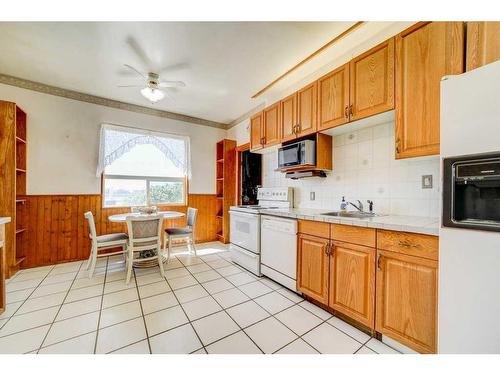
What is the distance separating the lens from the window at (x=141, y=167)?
3.44 m

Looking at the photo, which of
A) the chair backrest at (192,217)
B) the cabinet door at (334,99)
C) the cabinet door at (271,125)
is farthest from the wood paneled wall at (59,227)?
the cabinet door at (334,99)

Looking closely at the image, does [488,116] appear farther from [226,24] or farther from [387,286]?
[226,24]

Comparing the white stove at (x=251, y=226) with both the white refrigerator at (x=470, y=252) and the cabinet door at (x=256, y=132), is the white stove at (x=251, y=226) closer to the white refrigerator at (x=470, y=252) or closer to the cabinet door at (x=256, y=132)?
the cabinet door at (x=256, y=132)

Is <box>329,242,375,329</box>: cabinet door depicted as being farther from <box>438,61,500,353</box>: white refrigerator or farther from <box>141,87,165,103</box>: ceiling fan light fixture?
<box>141,87,165,103</box>: ceiling fan light fixture

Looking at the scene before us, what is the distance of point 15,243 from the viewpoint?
2.64m

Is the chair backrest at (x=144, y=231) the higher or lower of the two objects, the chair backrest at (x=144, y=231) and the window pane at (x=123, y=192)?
the lower

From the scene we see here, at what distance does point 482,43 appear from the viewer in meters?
1.19

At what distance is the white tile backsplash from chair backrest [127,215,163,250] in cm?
203

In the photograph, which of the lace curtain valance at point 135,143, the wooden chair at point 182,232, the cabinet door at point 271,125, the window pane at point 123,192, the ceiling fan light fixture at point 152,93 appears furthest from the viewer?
the window pane at point 123,192

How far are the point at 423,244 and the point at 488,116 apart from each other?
739 mm

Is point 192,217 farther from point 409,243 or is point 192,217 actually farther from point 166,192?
point 409,243

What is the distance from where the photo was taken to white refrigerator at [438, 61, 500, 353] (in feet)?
3.09

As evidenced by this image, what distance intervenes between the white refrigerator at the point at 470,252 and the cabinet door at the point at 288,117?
1.52m

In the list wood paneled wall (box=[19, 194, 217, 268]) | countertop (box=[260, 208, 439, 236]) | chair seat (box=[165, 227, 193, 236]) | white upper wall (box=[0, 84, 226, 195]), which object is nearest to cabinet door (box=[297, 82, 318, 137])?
countertop (box=[260, 208, 439, 236])
